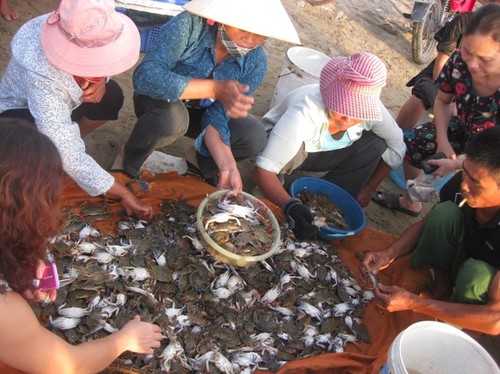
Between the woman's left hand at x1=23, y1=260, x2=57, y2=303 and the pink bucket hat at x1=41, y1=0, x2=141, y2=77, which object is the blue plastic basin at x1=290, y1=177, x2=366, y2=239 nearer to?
the pink bucket hat at x1=41, y1=0, x2=141, y2=77

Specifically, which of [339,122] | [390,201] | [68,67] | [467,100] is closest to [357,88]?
[339,122]

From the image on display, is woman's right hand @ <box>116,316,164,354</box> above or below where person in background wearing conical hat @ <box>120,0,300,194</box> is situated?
below

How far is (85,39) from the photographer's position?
1885mm

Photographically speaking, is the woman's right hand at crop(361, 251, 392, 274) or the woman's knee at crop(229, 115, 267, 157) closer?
the woman's right hand at crop(361, 251, 392, 274)

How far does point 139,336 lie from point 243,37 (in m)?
1.47

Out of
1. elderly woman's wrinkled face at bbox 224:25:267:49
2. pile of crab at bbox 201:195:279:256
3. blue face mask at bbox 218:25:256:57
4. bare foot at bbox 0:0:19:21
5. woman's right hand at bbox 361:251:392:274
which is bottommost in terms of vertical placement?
woman's right hand at bbox 361:251:392:274

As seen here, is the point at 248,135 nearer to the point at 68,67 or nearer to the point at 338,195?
the point at 338,195

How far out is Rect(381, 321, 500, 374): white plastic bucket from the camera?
1.90m

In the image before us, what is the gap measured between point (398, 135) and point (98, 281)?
6.80 feet

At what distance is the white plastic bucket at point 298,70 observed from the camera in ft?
11.5

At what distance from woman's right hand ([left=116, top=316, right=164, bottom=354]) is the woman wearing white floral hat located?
1.08 m

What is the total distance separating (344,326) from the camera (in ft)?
7.95

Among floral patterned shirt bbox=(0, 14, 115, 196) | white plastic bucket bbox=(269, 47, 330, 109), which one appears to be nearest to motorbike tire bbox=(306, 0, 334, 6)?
white plastic bucket bbox=(269, 47, 330, 109)

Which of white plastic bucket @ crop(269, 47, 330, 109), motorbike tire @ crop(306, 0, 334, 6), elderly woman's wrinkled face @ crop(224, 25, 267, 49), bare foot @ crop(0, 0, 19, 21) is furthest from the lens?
motorbike tire @ crop(306, 0, 334, 6)
